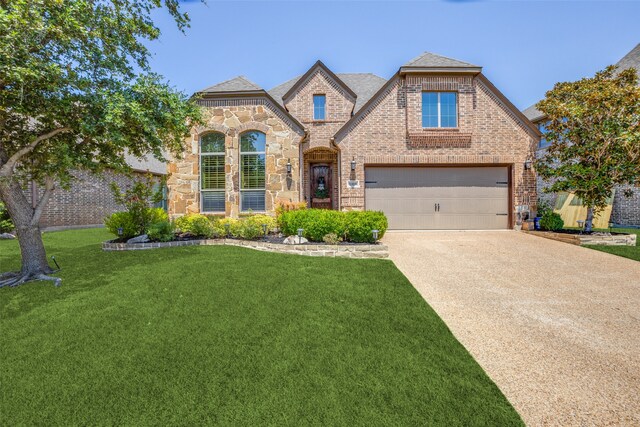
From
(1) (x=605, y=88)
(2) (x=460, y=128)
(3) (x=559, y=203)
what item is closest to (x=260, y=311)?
(2) (x=460, y=128)

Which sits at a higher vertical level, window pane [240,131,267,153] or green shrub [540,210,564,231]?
window pane [240,131,267,153]

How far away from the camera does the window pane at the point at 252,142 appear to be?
10.8 metres

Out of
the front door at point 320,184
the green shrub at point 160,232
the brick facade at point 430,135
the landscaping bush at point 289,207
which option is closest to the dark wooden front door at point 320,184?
the front door at point 320,184

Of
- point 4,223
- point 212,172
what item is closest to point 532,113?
point 212,172

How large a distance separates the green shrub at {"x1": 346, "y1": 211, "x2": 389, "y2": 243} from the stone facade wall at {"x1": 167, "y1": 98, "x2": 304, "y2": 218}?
3.61m

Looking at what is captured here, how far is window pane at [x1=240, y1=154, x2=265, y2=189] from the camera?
10.8m

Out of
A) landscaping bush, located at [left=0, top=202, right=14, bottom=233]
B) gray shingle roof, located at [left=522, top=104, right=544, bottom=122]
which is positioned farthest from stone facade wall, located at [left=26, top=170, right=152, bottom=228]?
gray shingle roof, located at [left=522, top=104, right=544, bottom=122]

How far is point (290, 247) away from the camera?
24.5ft

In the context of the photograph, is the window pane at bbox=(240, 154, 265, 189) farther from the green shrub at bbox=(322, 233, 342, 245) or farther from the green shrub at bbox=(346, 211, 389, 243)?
the green shrub at bbox=(346, 211, 389, 243)

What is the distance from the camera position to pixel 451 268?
6379 mm

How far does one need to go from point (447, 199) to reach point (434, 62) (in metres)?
5.60

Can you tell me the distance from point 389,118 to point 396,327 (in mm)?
9799

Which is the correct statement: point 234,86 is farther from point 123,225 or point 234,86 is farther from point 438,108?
point 438,108

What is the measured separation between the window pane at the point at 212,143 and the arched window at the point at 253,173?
0.84 meters
